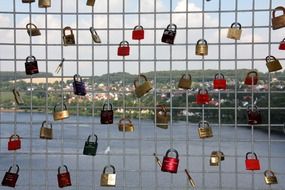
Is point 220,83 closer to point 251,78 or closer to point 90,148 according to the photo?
point 251,78

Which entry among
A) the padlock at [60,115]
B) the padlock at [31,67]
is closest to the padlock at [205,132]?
the padlock at [60,115]

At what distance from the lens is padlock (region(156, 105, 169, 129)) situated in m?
2.20

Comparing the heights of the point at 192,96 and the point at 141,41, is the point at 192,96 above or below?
below

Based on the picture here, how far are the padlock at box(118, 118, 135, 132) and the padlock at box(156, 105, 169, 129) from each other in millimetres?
128

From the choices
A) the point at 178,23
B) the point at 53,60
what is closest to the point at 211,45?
the point at 178,23

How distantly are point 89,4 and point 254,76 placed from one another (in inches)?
34.3

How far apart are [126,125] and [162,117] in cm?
18

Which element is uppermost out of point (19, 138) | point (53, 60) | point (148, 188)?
point (53, 60)

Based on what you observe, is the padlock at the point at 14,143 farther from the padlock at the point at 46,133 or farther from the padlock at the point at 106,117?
the padlock at the point at 106,117

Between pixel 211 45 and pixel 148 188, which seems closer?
pixel 211 45

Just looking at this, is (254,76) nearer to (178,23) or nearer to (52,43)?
(178,23)

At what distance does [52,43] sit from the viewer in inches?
89.3

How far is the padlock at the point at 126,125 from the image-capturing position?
2221mm

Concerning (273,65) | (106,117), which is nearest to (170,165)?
(106,117)
